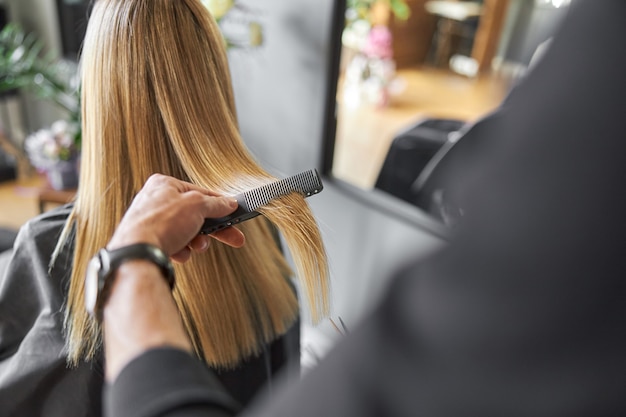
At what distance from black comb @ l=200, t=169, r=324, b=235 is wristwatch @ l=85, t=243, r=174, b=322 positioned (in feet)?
0.34

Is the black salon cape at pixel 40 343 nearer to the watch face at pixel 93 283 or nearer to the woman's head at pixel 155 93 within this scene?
the woman's head at pixel 155 93

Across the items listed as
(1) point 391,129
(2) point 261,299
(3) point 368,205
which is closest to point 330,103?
(3) point 368,205

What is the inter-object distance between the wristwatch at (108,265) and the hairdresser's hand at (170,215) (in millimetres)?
14

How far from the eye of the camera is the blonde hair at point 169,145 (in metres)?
0.74

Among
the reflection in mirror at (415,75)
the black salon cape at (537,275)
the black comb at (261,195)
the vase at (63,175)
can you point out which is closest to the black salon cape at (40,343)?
the black comb at (261,195)

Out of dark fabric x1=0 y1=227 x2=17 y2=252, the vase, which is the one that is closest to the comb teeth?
dark fabric x1=0 y1=227 x2=17 y2=252

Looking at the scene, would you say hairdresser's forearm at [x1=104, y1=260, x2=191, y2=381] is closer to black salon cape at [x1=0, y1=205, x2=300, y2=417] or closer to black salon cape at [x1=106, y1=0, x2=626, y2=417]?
black salon cape at [x1=106, y1=0, x2=626, y2=417]

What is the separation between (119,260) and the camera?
18.9 inches

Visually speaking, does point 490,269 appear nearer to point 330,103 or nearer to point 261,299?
point 261,299

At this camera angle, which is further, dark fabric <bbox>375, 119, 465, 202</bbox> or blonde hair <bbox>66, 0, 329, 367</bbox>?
dark fabric <bbox>375, 119, 465, 202</bbox>

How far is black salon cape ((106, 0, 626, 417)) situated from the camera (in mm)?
291

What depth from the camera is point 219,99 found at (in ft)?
2.63

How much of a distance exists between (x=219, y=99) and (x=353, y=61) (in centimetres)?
208

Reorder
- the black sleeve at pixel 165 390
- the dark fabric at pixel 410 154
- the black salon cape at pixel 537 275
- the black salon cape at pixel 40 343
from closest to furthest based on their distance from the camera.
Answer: the black salon cape at pixel 537 275, the black sleeve at pixel 165 390, the black salon cape at pixel 40 343, the dark fabric at pixel 410 154
